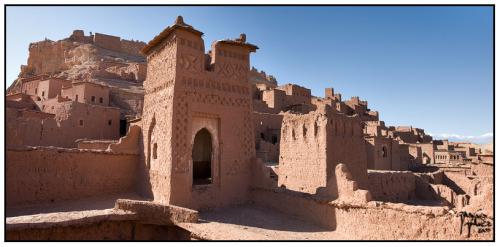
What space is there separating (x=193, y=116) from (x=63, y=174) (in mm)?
4334

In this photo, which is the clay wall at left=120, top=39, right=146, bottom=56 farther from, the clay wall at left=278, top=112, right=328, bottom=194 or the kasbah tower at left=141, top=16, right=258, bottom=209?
the clay wall at left=278, top=112, right=328, bottom=194

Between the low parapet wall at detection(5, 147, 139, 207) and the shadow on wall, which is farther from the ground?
the low parapet wall at detection(5, 147, 139, 207)

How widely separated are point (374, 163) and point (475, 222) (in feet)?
54.1

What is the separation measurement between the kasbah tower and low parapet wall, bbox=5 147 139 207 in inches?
33.2

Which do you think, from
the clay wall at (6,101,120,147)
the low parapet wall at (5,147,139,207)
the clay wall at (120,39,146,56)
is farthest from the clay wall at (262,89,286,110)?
the clay wall at (120,39,146,56)

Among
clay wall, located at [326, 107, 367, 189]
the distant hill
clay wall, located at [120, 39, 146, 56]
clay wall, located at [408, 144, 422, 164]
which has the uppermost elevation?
clay wall, located at [120, 39, 146, 56]

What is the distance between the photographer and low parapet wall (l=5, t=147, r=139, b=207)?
33.0 ft

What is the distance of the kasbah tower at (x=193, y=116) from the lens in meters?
11.2

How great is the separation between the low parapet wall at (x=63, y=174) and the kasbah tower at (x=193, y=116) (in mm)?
843

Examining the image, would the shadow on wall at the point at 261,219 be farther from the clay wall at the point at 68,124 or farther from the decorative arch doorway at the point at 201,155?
the clay wall at the point at 68,124

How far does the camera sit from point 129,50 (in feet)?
164

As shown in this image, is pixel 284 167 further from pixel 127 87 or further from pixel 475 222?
pixel 127 87

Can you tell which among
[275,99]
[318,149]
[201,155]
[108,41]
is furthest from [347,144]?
[108,41]

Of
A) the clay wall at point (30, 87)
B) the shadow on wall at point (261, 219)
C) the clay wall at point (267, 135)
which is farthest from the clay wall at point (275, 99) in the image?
the shadow on wall at point (261, 219)
